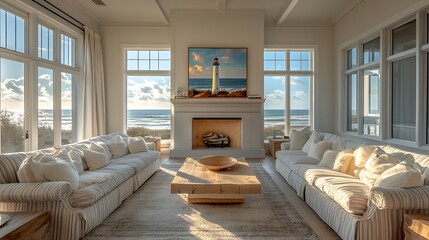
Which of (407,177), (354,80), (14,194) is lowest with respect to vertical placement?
(14,194)

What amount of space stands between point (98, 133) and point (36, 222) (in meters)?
4.92

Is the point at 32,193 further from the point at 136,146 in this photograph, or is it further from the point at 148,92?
the point at 148,92

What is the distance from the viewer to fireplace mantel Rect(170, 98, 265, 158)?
22.3 ft

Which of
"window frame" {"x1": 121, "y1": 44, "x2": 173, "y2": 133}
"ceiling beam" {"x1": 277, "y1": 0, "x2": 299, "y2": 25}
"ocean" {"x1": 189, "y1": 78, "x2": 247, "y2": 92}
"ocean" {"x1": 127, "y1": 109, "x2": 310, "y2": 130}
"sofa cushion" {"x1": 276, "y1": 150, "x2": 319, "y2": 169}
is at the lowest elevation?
"sofa cushion" {"x1": 276, "y1": 150, "x2": 319, "y2": 169}

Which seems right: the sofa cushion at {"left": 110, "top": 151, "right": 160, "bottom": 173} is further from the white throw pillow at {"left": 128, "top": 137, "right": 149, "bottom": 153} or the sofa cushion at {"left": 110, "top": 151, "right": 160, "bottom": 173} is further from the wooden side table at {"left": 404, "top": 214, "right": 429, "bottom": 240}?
the wooden side table at {"left": 404, "top": 214, "right": 429, "bottom": 240}

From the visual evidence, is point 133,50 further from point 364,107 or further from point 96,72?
point 364,107

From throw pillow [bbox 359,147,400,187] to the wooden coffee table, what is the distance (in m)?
1.13

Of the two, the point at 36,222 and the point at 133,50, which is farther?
the point at 133,50

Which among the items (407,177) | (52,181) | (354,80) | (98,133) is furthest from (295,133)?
(98,133)

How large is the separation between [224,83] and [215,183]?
424cm

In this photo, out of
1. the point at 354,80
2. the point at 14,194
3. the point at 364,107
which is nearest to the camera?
the point at 14,194

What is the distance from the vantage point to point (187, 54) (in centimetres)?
699

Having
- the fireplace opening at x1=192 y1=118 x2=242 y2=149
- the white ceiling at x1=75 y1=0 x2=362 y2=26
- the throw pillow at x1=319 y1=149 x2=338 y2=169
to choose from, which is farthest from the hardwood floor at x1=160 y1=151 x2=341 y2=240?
the white ceiling at x1=75 y1=0 x2=362 y2=26

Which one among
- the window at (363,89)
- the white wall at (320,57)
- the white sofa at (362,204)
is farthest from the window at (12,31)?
the window at (363,89)
